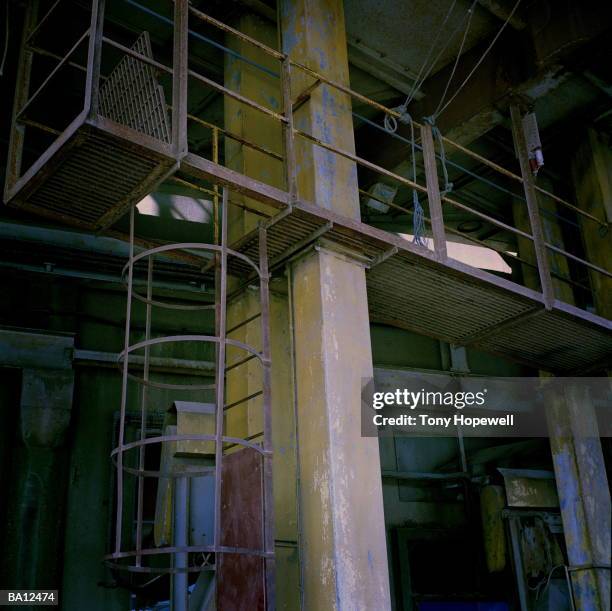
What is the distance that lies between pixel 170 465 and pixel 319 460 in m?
1.42

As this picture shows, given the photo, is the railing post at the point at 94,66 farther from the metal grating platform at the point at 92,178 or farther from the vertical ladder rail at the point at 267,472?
the vertical ladder rail at the point at 267,472

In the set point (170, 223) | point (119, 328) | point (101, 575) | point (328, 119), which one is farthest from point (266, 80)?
point (101, 575)

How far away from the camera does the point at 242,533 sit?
546 centimetres

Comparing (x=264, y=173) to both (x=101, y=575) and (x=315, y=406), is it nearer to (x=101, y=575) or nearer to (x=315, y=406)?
(x=315, y=406)

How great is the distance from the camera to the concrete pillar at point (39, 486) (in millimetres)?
7902

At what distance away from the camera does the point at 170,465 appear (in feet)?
21.5

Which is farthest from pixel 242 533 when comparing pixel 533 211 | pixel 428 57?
pixel 428 57

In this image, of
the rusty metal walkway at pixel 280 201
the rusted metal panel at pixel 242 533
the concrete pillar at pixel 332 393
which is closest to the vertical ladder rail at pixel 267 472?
the rusted metal panel at pixel 242 533

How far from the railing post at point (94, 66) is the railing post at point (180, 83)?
0.62 metres

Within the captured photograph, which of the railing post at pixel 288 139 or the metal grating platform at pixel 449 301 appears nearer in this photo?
the railing post at pixel 288 139

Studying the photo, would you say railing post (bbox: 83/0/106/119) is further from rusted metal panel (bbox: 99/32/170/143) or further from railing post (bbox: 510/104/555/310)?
railing post (bbox: 510/104/555/310)

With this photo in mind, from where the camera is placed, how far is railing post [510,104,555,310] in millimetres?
8391

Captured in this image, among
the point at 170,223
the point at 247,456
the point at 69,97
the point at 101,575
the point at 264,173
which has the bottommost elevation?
the point at 101,575

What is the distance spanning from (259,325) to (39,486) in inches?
128
